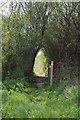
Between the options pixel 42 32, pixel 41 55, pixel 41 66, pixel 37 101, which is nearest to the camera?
pixel 37 101

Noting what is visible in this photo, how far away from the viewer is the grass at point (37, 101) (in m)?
1.70

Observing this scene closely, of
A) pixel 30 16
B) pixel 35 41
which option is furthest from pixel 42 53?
pixel 30 16

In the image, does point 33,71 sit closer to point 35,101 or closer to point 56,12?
point 35,101

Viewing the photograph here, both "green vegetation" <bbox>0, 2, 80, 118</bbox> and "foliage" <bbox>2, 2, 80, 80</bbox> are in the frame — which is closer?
"green vegetation" <bbox>0, 2, 80, 118</bbox>

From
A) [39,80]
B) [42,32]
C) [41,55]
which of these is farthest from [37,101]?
[42,32]

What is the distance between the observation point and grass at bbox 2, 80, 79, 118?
1702 millimetres

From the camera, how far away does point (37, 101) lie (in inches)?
72.8

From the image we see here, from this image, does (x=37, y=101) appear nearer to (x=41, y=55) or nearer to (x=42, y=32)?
(x=41, y=55)

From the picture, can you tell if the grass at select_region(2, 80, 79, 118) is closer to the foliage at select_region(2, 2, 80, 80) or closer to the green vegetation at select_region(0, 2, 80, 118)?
the green vegetation at select_region(0, 2, 80, 118)

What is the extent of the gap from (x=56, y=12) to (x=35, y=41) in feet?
1.04

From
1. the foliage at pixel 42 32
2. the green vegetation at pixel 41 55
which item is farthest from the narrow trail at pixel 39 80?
the foliage at pixel 42 32

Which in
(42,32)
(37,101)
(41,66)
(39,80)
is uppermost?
(42,32)

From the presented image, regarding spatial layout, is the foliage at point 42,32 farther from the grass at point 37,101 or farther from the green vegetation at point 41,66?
the grass at point 37,101

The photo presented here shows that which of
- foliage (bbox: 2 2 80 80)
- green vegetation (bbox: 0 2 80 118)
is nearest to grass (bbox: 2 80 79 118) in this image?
green vegetation (bbox: 0 2 80 118)
